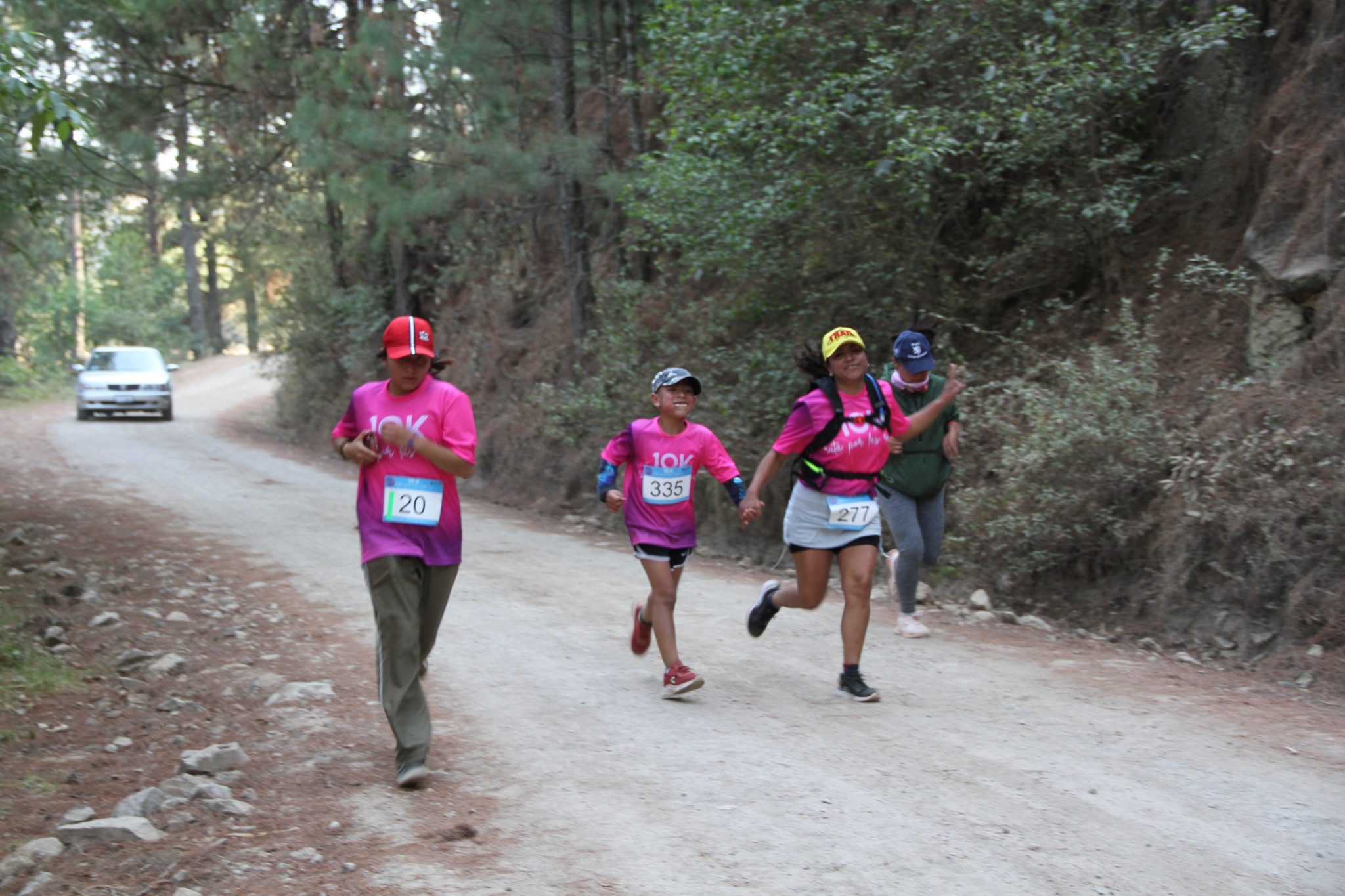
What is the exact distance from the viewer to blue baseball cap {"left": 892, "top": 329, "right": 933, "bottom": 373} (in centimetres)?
777

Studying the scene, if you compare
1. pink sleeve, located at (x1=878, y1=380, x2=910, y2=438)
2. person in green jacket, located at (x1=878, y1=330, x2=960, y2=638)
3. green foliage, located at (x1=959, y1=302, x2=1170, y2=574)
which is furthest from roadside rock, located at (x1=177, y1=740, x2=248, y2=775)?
green foliage, located at (x1=959, y1=302, x2=1170, y2=574)

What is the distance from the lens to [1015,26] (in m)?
12.0

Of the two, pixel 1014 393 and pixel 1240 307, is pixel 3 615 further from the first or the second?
pixel 1240 307

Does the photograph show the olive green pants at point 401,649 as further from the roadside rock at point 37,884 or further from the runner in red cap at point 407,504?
the roadside rock at point 37,884

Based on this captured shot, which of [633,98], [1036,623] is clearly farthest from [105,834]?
[633,98]

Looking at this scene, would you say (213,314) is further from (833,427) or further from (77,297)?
(833,427)

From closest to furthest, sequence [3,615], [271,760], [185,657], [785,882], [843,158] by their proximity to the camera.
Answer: [785,882]
[271,760]
[185,657]
[3,615]
[843,158]

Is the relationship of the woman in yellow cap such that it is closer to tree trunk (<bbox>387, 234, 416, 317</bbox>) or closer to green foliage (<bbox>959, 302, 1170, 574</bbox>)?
green foliage (<bbox>959, 302, 1170, 574</bbox>)

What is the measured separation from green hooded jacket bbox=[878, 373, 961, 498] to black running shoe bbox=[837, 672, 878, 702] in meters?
1.81


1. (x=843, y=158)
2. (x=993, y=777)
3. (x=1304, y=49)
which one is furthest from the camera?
(x=843, y=158)

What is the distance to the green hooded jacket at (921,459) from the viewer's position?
318 inches

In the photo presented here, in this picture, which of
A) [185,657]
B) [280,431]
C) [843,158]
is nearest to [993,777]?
[185,657]

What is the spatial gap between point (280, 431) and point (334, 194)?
10.7 meters

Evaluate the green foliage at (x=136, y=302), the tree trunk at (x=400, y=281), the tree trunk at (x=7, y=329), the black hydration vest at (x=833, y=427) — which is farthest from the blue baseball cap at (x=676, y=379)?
the green foliage at (x=136, y=302)
